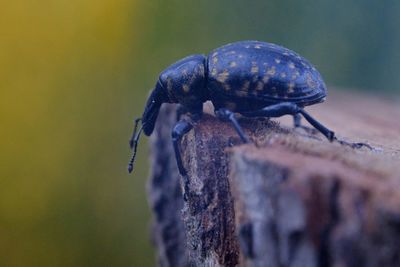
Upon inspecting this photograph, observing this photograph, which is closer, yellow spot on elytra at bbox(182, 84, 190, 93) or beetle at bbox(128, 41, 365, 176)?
beetle at bbox(128, 41, 365, 176)

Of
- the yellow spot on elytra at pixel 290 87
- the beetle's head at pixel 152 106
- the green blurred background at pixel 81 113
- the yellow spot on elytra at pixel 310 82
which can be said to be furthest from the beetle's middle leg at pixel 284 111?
the green blurred background at pixel 81 113

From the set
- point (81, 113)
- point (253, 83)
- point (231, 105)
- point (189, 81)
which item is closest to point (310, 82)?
point (253, 83)

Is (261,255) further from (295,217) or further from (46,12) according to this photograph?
(46,12)

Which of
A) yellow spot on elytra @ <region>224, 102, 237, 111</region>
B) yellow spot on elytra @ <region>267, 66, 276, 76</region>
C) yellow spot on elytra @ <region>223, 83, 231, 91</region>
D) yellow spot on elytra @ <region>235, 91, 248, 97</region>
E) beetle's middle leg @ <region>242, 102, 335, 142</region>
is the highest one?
yellow spot on elytra @ <region>267, 66, 276, 76</region>

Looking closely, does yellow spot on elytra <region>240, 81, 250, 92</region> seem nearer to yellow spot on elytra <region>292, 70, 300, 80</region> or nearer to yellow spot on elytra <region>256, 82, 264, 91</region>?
yellow spot on elytra <region>256, 82, 264, 91</region>

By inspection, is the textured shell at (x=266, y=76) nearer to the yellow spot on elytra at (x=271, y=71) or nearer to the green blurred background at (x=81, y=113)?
the yellow spot on elytra at (x=271, y=71)

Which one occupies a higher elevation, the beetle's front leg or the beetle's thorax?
the beetle's thorax

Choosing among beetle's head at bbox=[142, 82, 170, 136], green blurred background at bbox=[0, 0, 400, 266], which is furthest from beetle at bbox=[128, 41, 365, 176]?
green blurred background at bbox=[0, 0, 400, 266]
